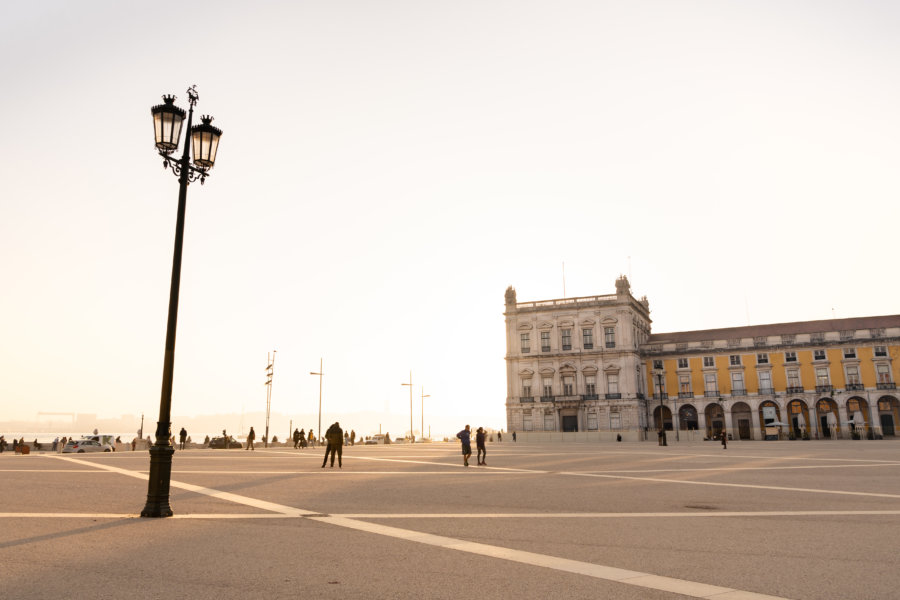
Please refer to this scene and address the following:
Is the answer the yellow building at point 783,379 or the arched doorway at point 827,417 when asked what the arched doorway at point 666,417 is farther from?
the arched doorway at point 827,417

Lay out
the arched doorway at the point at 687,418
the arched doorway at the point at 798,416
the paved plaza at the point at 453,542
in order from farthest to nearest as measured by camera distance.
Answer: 1. the arched doorway at the point at 687,418
2. the arched doorway at the point at 798,416
3. the paved plaza at the point at 453,542

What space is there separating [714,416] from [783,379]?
7.88m

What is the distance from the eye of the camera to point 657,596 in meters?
4.41

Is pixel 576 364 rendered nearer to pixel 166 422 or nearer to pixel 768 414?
pixel 768 414

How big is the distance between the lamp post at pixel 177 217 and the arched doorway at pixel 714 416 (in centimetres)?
6613

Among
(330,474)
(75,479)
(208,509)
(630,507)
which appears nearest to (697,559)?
(630,507)

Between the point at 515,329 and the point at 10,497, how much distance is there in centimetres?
6277

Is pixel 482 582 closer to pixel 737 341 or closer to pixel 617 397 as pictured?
pixel 617 397

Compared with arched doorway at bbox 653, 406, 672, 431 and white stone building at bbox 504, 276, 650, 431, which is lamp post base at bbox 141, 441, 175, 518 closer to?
white stone building at bbox 504, 276, 650, 431

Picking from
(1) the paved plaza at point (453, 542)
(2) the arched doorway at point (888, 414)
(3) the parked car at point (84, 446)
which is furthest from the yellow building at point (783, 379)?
(1) the paved plaza at point (453, 542)

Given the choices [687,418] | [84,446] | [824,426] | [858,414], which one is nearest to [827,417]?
[824,426]

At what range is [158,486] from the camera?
8.09m

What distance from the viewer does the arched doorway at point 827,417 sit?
201ft

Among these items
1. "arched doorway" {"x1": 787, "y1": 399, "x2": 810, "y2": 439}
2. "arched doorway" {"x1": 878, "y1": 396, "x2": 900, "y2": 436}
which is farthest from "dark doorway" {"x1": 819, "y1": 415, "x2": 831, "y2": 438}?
"arched doorway" {"x1": 878, "y1": 396, "x2": 900, "y2": 436}
